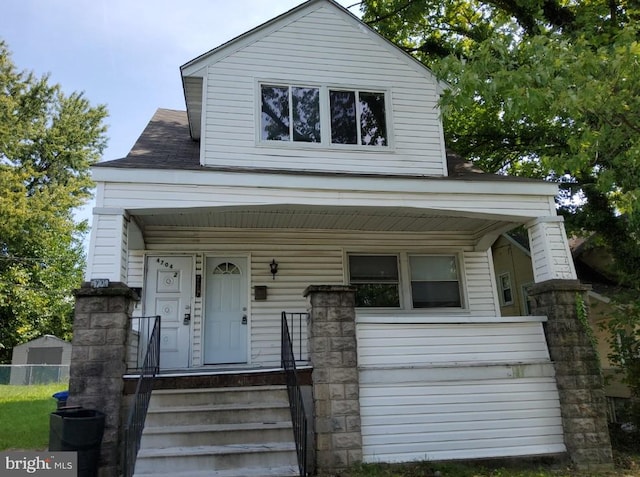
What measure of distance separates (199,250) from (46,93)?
77.7 ft

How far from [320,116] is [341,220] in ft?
6.21

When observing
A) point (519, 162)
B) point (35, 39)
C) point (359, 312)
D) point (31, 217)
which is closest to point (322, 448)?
point (359, 312)

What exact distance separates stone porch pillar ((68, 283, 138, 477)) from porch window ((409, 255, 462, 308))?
17.8 feet

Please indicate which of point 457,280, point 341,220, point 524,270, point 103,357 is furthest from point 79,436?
point 524,270

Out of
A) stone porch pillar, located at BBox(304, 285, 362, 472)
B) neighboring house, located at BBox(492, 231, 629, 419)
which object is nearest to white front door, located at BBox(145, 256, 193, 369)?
stone porch pillar, located at BBox(304, 285, 362, 472)

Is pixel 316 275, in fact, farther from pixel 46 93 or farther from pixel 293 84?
pixel 46 93

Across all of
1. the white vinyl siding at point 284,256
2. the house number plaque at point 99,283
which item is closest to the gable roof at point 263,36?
the white vinyl siding at point 284,256

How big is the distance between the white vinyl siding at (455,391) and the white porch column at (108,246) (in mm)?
3265

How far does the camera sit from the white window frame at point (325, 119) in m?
7.60

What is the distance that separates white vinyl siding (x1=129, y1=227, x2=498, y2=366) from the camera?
839cm

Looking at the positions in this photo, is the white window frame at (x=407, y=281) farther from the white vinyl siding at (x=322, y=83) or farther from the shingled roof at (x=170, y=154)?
the white vinyl siding at (x=322, y=83)

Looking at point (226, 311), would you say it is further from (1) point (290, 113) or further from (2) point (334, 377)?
(1) point (290, 113)

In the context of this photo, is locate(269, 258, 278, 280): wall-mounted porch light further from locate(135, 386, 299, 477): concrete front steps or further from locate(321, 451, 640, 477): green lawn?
locate(321, 451, 640, 477): green lawn

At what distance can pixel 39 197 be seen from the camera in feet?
78.0
